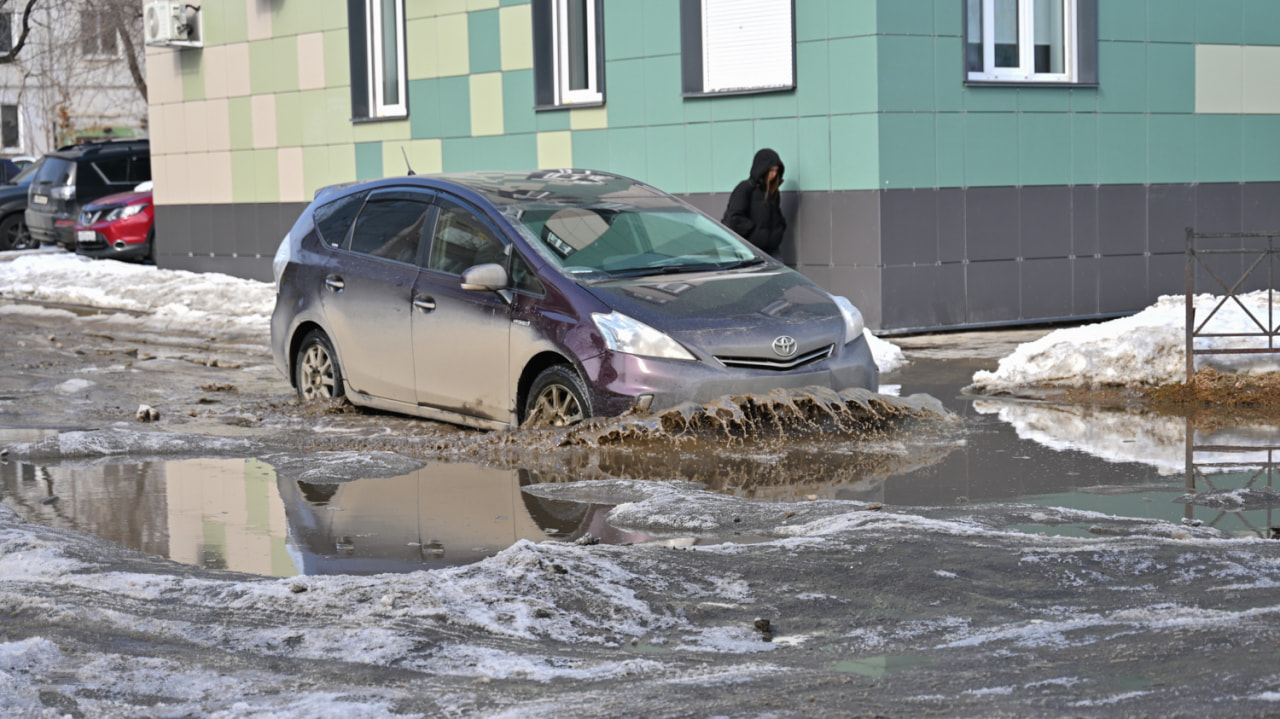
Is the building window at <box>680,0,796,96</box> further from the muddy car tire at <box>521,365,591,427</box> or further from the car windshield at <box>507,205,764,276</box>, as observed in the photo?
the muddy car tire at <box>521,365,591,427</box>

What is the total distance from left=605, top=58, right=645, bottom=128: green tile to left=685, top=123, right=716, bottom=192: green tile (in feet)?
2.28

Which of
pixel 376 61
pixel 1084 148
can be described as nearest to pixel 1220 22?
pixel 1084 148

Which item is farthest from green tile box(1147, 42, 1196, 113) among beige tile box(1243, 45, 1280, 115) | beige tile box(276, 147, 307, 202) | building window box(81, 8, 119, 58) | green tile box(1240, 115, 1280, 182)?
building window box(81, 8, 119, 58)

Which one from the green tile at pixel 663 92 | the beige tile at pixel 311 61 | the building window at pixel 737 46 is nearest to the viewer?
the building window at pixel 737 46

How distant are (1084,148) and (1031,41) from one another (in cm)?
116

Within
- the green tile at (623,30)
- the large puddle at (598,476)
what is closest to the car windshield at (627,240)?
the large puddle at (598,476)

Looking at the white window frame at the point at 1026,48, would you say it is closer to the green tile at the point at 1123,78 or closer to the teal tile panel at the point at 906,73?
the green tile at the point at 1123,78

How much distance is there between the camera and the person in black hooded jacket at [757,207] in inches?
562

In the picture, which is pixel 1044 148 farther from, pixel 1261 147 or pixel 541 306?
pixel 541 306

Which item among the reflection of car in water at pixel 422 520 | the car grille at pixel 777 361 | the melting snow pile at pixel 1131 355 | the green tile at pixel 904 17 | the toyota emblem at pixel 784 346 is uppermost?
the green tile at pixel 904 17

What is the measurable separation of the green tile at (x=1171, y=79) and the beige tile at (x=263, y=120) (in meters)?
11.2

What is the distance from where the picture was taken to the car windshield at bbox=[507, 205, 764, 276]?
29.6 feet

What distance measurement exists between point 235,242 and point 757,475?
50.1 feet

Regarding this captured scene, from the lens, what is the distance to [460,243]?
9359 millimetres
